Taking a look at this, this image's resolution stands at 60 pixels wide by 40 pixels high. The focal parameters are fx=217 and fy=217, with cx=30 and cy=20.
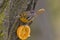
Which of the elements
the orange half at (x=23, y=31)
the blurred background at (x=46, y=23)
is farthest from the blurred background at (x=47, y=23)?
the orange half at (x=23, y=31)

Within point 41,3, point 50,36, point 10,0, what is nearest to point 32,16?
point 10,0

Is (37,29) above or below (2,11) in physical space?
above

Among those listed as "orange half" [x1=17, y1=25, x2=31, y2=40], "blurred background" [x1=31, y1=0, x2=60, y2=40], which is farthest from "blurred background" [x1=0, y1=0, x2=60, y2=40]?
"orange half" [x1=17, y1=25, x2=31, y2=40]

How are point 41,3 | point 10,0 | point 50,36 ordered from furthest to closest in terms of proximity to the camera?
point 50,36 → point 41,3 → point 10,0

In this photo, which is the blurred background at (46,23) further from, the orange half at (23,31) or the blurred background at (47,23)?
the orange half at (23,31)

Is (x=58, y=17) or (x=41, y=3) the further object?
(x=58, y=17)

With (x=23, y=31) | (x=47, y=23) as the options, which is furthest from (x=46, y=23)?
(x=23, y=31)

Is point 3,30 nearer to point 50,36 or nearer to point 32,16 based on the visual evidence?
point 32,16

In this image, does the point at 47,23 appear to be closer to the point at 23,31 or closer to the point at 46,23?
the point at 46,23

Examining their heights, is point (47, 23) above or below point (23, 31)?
above

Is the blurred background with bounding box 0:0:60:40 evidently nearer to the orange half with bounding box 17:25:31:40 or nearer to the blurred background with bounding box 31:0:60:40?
the blurred background with bounding box 31:0:60:40
